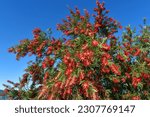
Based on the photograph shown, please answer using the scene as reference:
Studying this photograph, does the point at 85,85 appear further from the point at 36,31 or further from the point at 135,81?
the point at 36,31

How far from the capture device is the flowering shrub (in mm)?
12602

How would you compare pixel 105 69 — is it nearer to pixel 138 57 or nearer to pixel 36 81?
pixel 138 57

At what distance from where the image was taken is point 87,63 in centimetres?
1231

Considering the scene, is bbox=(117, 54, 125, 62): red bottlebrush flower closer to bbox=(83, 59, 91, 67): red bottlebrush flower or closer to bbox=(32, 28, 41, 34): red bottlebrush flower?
bbox=(83, 59, 91, 67): red bottlebrush flower

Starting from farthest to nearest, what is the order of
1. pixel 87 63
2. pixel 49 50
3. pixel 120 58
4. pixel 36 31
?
pixel 36 31 → pixel 49 50 → pixel 120 58 → pixel 87 63

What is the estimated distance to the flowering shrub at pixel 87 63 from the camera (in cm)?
1260

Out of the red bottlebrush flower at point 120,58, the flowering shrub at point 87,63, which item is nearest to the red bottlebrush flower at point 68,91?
the flowering shrub at point 87,63

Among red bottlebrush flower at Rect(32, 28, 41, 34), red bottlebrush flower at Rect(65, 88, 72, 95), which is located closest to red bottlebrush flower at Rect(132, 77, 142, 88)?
red bottlebrush flower at Rect(65, 88, 72, 95)

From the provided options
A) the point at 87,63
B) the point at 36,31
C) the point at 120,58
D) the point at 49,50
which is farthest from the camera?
the point at 36,31

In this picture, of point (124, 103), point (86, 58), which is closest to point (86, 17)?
point (86, 58)

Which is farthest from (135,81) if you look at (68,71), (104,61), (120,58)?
(68,71)

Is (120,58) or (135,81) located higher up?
(120,58)

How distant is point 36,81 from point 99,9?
412 centimetres

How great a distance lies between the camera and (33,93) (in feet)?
51.4
